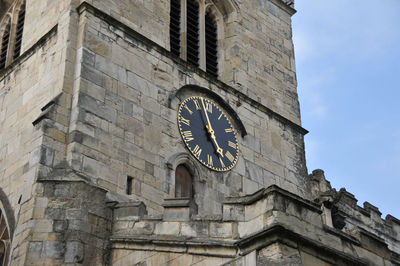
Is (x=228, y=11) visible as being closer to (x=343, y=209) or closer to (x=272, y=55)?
(x=272, y=55)

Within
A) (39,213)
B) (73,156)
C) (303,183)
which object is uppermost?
(303,183)

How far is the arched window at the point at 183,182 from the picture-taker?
21781 mm

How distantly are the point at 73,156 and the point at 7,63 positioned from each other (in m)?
7.28

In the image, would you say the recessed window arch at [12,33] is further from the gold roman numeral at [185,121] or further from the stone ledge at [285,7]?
the stone ledge at [285,7]

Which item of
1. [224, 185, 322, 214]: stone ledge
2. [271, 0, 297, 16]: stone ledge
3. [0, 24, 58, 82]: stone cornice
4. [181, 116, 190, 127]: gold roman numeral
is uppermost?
[271, 0, 297, 16]: stone ledge

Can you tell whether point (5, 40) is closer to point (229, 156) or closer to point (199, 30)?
point (199, 30)

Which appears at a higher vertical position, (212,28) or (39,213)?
(212,28)

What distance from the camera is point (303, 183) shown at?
84.6ft

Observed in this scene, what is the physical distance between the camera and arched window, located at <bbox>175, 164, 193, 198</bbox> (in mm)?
21781

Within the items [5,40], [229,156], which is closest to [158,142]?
[229,156]

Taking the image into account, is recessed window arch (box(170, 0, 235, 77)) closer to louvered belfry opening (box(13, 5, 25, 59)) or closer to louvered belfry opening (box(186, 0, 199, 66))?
louvered belfry opening (box(186, 0, 199, 66))

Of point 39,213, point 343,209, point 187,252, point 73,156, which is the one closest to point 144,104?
point 73,156

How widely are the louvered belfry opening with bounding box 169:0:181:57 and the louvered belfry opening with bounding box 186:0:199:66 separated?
0.47m

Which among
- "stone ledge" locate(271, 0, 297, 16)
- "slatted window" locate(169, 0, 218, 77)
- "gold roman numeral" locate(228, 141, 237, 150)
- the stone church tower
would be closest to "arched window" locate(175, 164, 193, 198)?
the stone church tower
